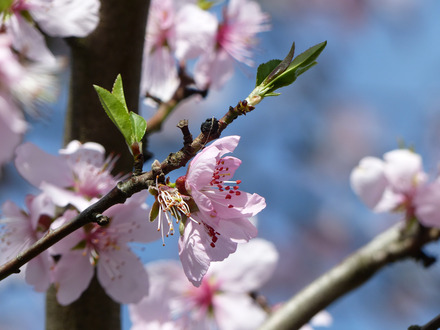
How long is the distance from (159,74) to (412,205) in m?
0.79

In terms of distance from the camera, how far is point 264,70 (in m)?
0.83

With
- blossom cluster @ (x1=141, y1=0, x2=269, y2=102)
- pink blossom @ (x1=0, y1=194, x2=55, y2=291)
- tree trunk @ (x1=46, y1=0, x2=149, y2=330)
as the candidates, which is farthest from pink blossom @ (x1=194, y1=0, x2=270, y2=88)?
pink blossom @ (x1=0, y1=194, x2=55, y2=291)

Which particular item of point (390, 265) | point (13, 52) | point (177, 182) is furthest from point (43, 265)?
point (390, 265)

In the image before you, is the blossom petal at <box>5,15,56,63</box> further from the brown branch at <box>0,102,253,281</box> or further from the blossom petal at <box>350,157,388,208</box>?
the blossom petal at <box>350,157,388,208</box>

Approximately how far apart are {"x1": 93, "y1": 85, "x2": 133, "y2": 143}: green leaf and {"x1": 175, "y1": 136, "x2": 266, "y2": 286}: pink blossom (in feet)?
0.35

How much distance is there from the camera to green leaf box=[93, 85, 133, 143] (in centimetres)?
80

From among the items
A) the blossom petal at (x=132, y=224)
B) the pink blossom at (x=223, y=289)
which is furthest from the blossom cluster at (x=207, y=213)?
the pink blossom at (x=223, y=289)

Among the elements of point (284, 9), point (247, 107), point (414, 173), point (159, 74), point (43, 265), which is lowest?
point (284, 9)

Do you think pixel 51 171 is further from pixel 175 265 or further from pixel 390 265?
pixel 390 265

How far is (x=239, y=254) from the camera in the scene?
1621mm

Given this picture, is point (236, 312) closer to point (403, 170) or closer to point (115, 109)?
point (403, 170)

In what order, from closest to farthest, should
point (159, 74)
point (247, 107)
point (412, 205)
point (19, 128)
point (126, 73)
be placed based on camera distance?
point (247, 107), point (126, 73), point (19, 128), point (412, 205), point (159, 74)

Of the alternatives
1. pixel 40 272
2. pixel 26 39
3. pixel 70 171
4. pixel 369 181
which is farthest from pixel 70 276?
pixel 369 181

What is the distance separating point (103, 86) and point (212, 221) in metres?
0.53
